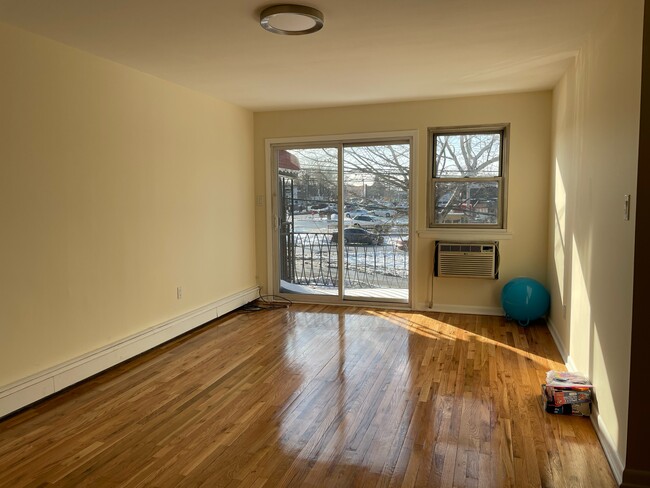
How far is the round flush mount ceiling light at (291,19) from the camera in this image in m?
2.67

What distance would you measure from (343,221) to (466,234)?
54.0 inches

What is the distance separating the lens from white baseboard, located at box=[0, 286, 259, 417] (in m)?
2.96

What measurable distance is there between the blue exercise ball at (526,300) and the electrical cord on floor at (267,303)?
2.43 metres

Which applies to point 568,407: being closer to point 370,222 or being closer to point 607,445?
point 607,445

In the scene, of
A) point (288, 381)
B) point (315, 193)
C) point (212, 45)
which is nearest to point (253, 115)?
point (315, 193)

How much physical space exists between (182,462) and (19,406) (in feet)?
4.22

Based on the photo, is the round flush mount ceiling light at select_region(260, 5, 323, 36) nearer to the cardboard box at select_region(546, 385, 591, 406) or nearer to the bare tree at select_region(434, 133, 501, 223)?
the cardboard box at select_region(546, 385, 591, 406)

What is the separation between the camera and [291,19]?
2.79m

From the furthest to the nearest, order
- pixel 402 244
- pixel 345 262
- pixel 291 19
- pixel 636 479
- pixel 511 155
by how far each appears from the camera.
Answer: pixel 345 262
pixel 402 244
pixel 511 155
pixel 291 19
pixel 636 479

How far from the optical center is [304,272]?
5.98m

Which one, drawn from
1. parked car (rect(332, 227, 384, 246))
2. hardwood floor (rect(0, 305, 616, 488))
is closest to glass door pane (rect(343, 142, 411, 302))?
parked car (rect(332, 227, 384, 246))

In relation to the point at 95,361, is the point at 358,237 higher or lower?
higher

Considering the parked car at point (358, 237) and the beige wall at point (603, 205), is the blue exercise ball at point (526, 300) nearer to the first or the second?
the beige wall at point (603, 205)

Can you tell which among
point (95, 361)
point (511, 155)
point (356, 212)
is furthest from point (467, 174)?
point (95, 361)
